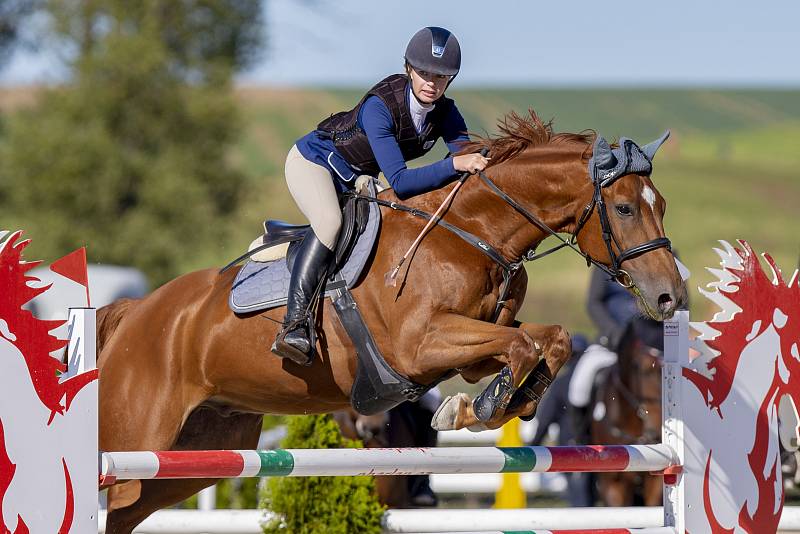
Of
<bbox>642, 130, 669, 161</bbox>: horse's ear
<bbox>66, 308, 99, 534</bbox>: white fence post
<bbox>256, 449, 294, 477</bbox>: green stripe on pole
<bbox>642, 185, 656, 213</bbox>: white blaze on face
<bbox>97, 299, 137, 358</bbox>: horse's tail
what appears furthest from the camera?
<bbox>97, 299, 137, 358</bbox>: horse's tail

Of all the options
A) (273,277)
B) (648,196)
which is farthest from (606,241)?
(273,277)

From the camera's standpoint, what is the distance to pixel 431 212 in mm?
4320

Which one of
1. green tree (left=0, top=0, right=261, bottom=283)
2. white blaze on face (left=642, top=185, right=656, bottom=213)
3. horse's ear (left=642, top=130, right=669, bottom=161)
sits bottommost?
white blaze on face (left=642, top=185, right=656, bottom=213)

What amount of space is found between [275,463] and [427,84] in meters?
1.44

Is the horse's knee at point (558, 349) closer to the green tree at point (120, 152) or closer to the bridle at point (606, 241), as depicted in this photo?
the bridle at point (606, 241)

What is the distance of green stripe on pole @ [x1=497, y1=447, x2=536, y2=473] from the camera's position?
13.0ft

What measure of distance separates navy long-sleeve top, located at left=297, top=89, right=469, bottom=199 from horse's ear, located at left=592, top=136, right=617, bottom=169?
537mm

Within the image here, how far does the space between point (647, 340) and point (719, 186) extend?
36740 mm

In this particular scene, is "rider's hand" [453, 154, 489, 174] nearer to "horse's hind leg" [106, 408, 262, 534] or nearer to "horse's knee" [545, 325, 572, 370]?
"horse's knee" [545, 325, 572, 370]

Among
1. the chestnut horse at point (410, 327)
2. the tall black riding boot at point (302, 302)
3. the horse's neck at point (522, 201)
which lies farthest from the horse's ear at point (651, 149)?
the tall black riding boot at point (302, 302)

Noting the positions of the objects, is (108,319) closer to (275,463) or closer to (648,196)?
(275,463)

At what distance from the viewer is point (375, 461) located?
3.77 m

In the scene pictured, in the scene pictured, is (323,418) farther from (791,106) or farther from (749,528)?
(791,106)

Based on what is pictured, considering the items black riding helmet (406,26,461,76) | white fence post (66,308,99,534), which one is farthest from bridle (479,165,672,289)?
white fence post (66,308,99,534)
